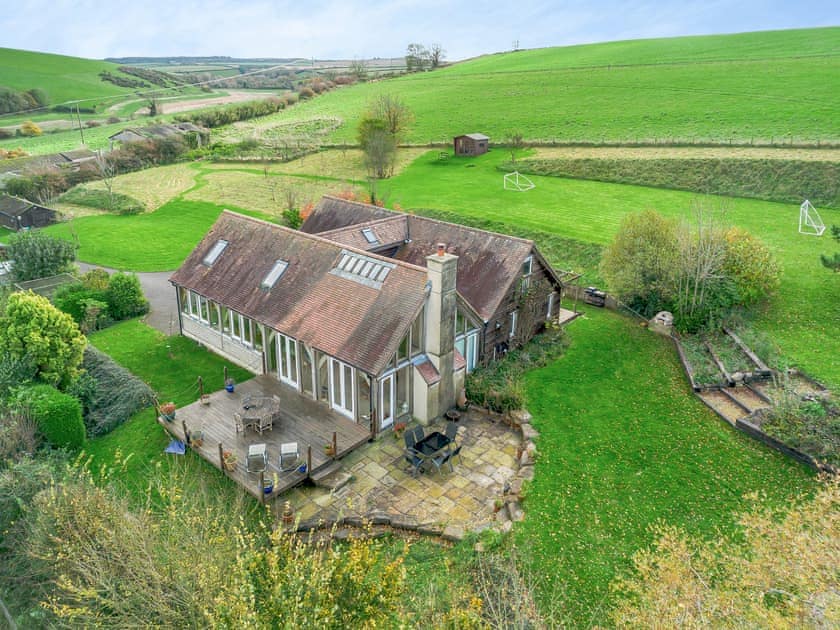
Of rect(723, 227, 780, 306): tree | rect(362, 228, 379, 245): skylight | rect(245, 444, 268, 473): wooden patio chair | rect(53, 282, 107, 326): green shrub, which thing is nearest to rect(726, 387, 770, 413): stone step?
rect(723, 227, 780, 306): tree

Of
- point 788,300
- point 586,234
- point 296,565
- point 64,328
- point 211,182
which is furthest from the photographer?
point 211,182

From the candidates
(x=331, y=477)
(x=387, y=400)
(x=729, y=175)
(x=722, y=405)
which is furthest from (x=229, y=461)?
(x=729, y=175)

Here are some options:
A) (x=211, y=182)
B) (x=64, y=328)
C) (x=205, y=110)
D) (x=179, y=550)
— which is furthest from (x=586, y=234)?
(x=205, y=110)

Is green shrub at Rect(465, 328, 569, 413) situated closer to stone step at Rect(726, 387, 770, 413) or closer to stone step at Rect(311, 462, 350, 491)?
stone step at Rect(311, 462, 350, 491)

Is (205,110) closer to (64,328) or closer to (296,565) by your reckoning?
(64,328)

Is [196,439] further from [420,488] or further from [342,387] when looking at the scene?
[420,488]

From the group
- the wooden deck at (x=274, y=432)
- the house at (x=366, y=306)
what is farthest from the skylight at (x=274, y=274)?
the wooden deck at (x=274, y=432)

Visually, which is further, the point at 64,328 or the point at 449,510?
the point at 64,328
